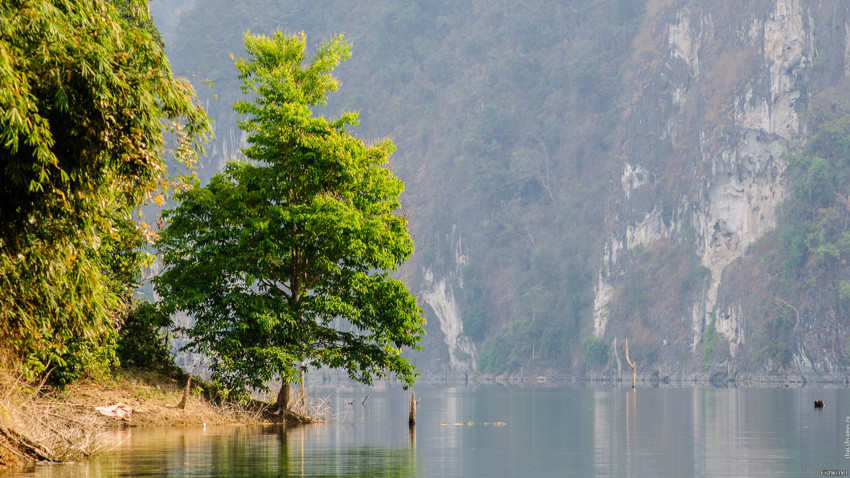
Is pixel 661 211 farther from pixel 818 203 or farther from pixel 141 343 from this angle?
pixel 141 343

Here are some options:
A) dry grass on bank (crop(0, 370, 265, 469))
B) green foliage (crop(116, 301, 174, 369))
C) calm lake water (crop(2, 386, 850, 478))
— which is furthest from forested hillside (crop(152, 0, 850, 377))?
dry grass on bank (crop(0, 370, 265, 469))

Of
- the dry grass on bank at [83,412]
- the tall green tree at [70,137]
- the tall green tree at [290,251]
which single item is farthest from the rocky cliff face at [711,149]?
the tall green tree at [70,137]

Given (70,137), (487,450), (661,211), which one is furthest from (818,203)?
(70,137)

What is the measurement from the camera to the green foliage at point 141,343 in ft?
119

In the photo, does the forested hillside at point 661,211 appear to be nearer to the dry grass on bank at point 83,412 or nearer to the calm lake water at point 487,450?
the calm lake water at point 487,450

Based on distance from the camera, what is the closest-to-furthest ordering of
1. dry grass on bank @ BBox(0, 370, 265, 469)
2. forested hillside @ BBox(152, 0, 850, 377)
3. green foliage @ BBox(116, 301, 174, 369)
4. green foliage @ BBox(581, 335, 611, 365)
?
dry grass on bank @ BBox(0, 370, 265, 469) < green foliage @ BBox(116, 301, 174, 369) < forested hillside @ BBox(152, 0, 850, 377) < green foliage @ BBox(581, 335, 611, 365)

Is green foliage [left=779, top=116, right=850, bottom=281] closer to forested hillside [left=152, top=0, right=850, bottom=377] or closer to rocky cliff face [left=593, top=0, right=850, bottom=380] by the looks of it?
forested hillside [left=152, top=0, right=850, bottom=377]

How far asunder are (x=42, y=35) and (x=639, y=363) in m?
132

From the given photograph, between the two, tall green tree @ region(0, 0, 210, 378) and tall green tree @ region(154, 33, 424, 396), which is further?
tall green tree @ region(154, 33, 424, 396)

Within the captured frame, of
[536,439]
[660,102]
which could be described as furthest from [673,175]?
[536,439]

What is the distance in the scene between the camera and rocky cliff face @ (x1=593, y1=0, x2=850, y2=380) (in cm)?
13812

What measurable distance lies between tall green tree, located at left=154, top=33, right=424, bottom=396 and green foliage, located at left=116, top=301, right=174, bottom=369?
194 cm

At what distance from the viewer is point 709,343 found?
13212 cm

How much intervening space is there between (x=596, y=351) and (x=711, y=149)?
1233 inches
